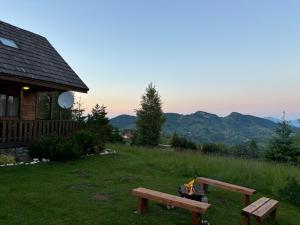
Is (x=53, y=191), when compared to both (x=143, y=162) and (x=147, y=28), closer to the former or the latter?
(x=143, y=162)

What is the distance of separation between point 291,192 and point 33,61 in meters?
11.5

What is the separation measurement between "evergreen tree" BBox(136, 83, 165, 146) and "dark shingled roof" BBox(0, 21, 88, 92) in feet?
86.0

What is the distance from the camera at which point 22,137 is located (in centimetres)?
1345

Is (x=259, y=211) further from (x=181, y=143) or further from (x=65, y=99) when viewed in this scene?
(x=181, y=143)

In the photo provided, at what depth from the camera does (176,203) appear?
6.41 m

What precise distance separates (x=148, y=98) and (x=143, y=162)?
32125mm

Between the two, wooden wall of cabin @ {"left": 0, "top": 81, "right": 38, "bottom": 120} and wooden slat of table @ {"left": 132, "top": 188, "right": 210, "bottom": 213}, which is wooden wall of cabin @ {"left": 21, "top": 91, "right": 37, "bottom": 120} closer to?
wooden wall of cabin @ {"left": 0, "top": 81, "right": 38, "bottom": 120}

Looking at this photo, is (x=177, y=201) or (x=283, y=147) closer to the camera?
(x=177, y=201)

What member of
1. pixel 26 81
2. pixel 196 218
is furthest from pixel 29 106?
pixel 196 218

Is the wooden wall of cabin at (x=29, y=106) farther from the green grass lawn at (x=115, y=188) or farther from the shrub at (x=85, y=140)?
the green grass lawn at (x=115, y=188)

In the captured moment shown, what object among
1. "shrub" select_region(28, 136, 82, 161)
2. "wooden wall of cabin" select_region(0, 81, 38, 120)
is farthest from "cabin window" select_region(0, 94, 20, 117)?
"shrub" select_region(28, 136, 82, 161)

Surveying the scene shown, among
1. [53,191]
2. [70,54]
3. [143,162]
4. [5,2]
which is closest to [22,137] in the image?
[143,162]

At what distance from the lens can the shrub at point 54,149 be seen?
1266 centimetres

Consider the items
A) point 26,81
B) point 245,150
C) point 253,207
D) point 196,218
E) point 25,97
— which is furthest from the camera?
point 245,150
